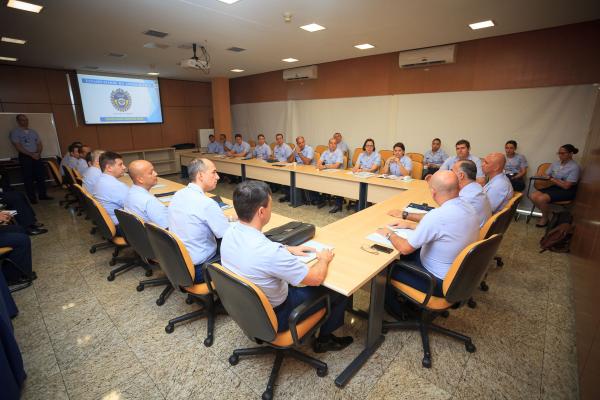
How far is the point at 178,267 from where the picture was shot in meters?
1.90

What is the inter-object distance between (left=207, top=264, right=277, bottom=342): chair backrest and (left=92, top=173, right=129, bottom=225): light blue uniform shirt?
7.04ft

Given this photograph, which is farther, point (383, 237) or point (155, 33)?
point (155, 33)

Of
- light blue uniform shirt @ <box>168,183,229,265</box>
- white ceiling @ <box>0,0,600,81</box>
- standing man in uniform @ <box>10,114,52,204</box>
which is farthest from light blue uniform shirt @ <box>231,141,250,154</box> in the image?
light blue uniform shirt @ <box>168,183,229,265</box>

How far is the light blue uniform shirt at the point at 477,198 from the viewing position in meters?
2.34

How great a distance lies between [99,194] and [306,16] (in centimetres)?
322

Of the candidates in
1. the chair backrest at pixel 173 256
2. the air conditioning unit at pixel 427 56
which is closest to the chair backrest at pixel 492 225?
the chair backrest at pixel 173 256

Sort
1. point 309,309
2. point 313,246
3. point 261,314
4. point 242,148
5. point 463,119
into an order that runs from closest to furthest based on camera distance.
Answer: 1. point 261,314
2. point 309,309
3. point 313,246
4. point 463,119
5. point 242,148

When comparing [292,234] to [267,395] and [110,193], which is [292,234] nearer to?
[267,395]

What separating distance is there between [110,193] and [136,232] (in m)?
0.95

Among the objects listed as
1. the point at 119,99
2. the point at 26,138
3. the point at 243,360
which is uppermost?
the point at 119,99

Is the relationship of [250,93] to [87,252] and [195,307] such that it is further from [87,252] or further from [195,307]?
[195,307]

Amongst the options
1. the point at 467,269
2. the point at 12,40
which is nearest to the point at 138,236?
the point at 467,269

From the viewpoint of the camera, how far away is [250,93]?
9.25 meters

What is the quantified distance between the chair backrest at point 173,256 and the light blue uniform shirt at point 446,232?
147 cm
